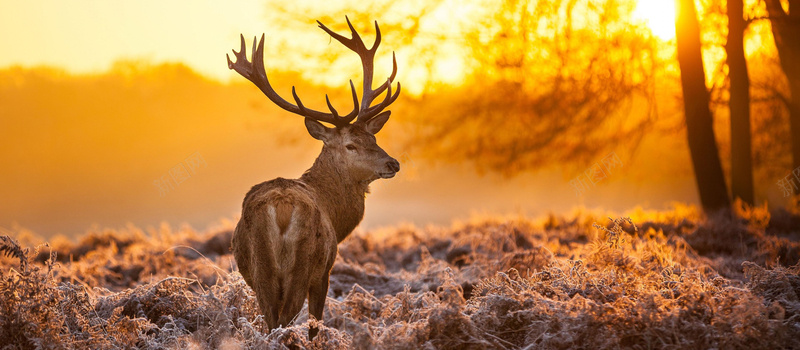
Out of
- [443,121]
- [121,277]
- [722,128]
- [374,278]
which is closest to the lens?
[374,278]

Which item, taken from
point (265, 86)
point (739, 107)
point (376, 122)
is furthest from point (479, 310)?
point (739, 107)

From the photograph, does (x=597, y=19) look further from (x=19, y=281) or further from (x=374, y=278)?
(x=19, y=281)

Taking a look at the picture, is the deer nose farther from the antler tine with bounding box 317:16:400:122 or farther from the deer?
the antler tine with bounding box 317:16:400:122

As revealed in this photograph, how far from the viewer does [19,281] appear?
222 inches

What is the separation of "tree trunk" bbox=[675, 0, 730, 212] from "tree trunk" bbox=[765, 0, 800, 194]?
163cm

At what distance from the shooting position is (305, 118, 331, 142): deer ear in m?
7.56

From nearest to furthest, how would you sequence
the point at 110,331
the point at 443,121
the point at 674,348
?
the point at 674,348
the point at 110,331
the point at 443,121

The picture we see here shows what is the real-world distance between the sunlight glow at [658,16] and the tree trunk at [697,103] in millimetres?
892


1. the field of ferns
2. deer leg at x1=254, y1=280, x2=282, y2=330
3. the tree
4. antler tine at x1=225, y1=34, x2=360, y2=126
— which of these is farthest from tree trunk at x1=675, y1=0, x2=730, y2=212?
deer leg at x1=254, y1=280, x2=282, y2=330

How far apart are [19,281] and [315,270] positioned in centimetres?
216

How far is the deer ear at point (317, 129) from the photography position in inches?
298

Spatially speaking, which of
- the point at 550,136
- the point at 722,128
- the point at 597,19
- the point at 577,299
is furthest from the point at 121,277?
the point at 722,128

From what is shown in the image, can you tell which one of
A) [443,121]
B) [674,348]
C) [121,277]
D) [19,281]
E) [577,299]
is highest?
[443,121]

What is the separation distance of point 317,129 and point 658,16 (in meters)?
10.3
